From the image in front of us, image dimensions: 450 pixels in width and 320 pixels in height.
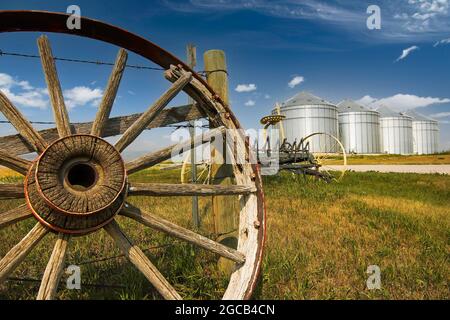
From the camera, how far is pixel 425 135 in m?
51.0

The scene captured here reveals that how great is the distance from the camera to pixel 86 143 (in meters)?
2.25

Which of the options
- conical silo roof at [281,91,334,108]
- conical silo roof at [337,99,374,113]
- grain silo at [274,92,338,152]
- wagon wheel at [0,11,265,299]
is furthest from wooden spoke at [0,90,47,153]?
conical silo roof at [337,99,374,113]

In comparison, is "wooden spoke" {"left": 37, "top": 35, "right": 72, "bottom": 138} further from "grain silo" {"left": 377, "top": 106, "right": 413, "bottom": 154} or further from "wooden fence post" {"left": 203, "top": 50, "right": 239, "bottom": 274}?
"grain silo" {"left": 377, "top": 106, "right": 413, "bottom": 154}

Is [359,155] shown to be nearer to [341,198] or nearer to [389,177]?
[389,177]

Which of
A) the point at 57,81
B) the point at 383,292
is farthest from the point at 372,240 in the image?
the point at 57,81

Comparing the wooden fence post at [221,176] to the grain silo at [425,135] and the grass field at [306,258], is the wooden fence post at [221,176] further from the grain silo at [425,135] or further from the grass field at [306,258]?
the grain silo at [425,135]

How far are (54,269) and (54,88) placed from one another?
52.9 inches

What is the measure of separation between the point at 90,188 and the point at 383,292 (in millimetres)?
2957

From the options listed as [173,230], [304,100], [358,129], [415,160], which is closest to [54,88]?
[173,230]

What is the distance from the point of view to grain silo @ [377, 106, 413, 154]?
47.0 m

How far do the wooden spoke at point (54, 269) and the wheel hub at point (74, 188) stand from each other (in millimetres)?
111

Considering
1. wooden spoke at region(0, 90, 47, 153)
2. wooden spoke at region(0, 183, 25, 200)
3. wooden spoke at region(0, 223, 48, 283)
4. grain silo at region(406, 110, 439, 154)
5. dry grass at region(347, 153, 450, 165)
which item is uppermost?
grain silo at region(406, 110, 439, 154)

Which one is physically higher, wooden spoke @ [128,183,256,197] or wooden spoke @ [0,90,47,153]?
wooden spoke @ [0,90,47,153]

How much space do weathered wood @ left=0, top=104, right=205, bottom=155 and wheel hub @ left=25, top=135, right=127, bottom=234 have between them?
0.40m
